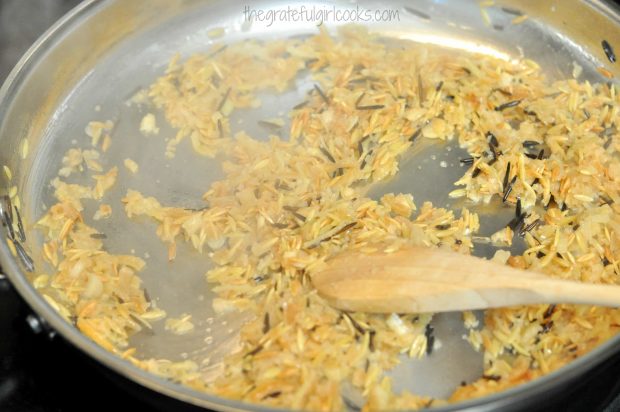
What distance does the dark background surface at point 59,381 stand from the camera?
4.30ft

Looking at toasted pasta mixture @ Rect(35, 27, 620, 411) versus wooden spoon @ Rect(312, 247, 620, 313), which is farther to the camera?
toasted pasta mixture @ Rect(35, 27, 620, 411)

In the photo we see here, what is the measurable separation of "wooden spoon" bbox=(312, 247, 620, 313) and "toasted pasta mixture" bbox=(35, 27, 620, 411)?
6 cm

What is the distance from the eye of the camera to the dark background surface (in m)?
1.31

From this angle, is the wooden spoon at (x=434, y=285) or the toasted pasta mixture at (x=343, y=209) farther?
the toasted pasta mixture at (x=343, y=209)

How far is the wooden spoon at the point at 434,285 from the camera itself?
4.20 ft

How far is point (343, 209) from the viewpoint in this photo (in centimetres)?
161

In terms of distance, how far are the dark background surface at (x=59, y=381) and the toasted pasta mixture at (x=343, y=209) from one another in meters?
0.08

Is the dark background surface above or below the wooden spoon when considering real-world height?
below

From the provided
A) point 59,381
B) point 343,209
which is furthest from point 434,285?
point 59,381

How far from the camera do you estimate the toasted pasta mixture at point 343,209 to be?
4.56 ft

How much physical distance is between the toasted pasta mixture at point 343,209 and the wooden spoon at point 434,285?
0.06 m

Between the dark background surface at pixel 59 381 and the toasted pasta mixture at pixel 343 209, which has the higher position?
the toasted pasta mixture at pixel 343 209

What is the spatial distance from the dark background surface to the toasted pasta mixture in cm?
8

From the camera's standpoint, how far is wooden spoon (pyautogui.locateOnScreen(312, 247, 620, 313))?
50.4 inches
